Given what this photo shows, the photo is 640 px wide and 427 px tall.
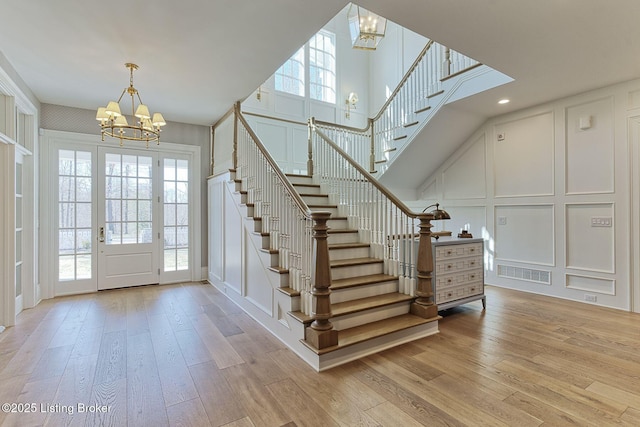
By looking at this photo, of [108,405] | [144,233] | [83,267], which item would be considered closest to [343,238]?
[108,405]

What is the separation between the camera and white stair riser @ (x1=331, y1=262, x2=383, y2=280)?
3.27 m

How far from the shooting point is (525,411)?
6.17ft

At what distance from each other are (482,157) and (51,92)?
253 inches

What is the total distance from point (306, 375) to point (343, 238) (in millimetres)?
1869

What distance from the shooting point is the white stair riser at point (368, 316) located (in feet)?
9.14

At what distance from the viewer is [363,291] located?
10.4 ft

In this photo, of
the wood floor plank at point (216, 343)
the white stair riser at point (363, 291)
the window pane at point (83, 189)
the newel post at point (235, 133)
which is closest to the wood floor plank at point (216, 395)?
the wood floor plank at point (216, 343)

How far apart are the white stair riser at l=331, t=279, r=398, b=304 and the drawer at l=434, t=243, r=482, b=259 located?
24.0 inches

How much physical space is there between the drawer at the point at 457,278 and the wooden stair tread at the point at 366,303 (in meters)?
0.47

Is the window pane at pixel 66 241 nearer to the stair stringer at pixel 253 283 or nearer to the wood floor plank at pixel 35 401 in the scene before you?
the stair stringer at pixel 253 283

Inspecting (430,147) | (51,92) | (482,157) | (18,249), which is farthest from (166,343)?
(482,157)

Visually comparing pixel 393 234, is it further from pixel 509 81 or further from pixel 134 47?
pixel 134 47

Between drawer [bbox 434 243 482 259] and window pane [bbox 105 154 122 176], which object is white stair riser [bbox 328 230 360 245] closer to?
drawer [bbox 434 243 482 259]

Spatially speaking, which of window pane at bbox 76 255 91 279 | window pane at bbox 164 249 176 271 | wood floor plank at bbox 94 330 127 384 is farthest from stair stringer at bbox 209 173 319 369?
window pane at bbox 76 255 91 279
